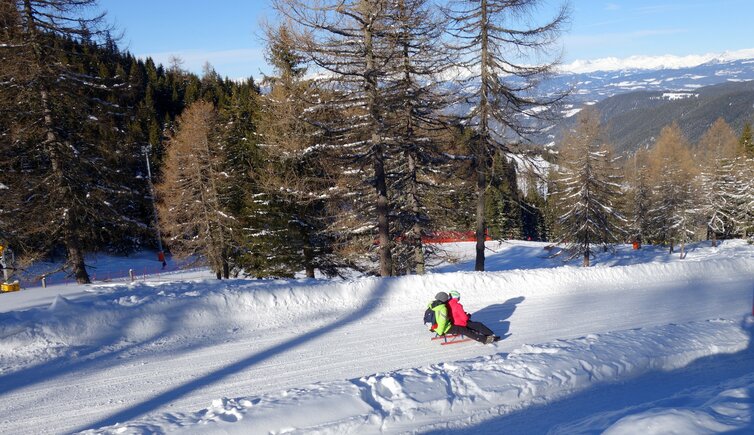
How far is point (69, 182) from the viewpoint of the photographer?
14.0 metres

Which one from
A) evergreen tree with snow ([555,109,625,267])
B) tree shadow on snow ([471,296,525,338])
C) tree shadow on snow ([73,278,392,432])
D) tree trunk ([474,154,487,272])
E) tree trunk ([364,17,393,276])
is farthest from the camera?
evergreen tree with snow ([555,109,625,267])

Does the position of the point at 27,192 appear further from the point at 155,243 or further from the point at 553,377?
the point at 155,243

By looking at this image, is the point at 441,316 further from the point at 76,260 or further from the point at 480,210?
the point at 76,260

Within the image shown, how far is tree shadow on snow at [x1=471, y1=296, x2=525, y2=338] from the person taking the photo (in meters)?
9.63

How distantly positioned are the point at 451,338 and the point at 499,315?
2.10 meters

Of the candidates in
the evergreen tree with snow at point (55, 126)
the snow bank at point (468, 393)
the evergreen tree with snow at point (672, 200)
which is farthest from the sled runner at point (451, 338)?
the evergreen tree with snow at point (672, 200)

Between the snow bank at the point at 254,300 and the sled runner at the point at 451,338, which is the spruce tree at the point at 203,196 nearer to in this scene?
the snow bank at the point at 254,300

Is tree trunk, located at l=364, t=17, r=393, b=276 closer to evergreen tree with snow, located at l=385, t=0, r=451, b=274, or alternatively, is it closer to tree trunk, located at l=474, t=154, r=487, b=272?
evergreen tree with snow, located at l=385, t=0, r=451, b=274

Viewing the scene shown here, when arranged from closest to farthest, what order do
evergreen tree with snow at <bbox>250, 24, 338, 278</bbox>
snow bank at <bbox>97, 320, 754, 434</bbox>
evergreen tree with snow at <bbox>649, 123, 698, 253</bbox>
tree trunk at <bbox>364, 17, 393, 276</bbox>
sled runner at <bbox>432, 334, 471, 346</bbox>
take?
snow bank at <bbox>97, 320, 754, 434</bbox>
sled runner at <bbox>432, 334, 471, 346</bbox>
tree trunk at <bbox>364, 17, 393, 276</bbox>
evergreen tree with snow at <bbox>250, 24, 338, 278</bbox>
evergreen tree with snow at <bbox>649, 123, 698, 253</bbox>

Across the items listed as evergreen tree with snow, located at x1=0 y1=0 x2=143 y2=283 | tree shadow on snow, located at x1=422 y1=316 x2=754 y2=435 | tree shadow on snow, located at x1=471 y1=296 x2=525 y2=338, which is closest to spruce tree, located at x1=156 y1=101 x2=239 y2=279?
evergreen tree with snow, located at x1=0 y1=0 x2=143 y2=283

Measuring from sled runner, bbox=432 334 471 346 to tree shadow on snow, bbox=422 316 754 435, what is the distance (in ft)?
8.67

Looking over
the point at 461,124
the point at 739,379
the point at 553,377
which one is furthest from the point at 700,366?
the point at 461,124

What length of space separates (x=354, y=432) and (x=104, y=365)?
17.9 feet

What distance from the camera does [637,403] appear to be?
20.2 feet
